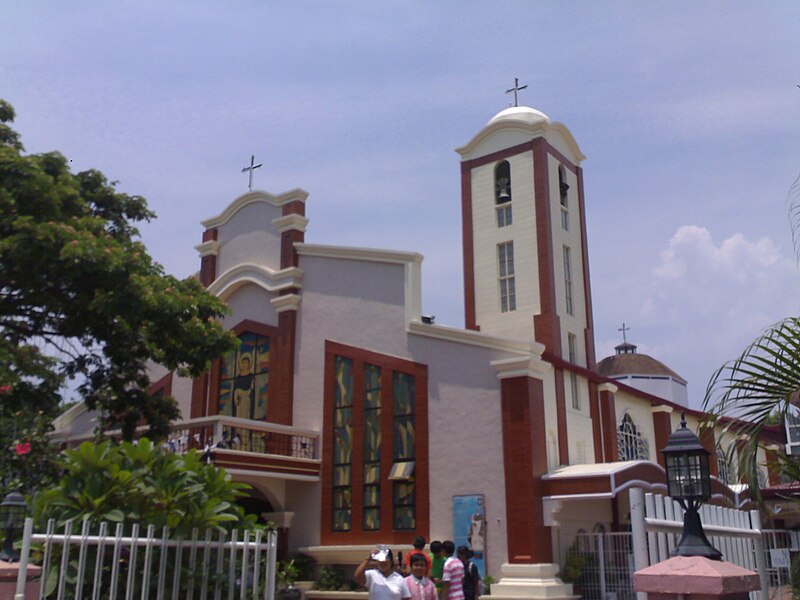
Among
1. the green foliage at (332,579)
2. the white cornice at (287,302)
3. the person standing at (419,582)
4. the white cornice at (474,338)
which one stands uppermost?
the white cornice at (287,302)

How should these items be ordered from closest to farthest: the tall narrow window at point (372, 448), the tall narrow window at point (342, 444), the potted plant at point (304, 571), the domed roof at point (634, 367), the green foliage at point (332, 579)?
the green foliage at point (332, 579)
the potted plant at point (304, 571)
the tall narrow window at point (372, 448)
the tall narrow window at point (342, 444)
the domed roof at point (634, 367)

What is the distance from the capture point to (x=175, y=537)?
7781 millimetres

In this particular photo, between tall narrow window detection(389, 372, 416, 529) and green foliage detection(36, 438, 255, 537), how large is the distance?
11.3 m

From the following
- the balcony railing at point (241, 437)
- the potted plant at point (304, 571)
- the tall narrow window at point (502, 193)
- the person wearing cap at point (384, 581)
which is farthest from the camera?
the tall narrow window at point (502, 193)

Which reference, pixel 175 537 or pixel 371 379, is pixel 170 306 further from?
pixel 175 537

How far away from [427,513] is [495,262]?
7.59 metres

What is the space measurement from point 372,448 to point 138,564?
41.4 ft

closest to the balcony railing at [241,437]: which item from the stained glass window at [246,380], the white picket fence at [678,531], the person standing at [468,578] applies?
the stained glass window at [246,380]

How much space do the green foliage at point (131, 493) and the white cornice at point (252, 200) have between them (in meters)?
15.6

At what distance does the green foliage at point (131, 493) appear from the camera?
7.75 metres

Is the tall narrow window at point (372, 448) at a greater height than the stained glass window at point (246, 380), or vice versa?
the stained glass window at point (246, 380)

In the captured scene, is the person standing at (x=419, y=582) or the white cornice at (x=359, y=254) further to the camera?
the white cornice at (x=359, y=254)

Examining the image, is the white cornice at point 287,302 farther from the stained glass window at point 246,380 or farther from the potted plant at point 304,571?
the potted plant at point 304,571

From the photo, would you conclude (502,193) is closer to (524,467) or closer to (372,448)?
(372,448)
